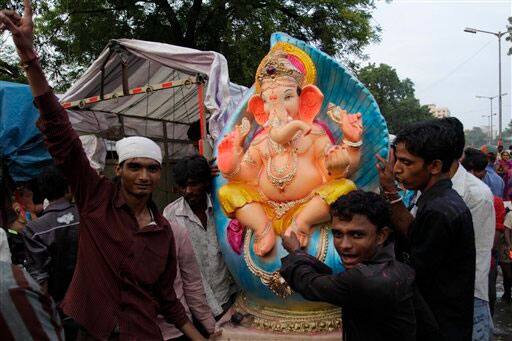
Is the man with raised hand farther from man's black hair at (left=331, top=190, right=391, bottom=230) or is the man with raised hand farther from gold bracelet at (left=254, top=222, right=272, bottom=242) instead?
gold bracelet at (left=254, top=222, right=272, bottom=242)

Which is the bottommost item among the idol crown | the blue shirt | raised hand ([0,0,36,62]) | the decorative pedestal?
the decorative pedestal

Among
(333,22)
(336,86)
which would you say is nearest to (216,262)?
(336,86)

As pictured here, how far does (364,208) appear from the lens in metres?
1.69

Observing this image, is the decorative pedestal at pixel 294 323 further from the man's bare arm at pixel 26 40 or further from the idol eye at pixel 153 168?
the man's bare arm at pixel 26 40

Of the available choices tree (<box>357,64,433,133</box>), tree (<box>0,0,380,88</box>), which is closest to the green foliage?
tree (<box>357,64,433,133</box>)

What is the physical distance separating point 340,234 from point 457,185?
114 centimetres

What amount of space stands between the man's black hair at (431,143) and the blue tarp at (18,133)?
9.99 ft

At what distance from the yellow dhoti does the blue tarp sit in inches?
72.4

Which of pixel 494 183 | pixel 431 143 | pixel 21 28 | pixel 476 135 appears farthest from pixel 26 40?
pixel 476 135

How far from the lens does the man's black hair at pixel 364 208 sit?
1691 mm

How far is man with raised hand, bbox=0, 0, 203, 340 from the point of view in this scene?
174cm

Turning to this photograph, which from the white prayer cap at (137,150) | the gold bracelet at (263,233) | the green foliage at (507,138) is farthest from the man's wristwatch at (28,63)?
the green foliage at (507,138)

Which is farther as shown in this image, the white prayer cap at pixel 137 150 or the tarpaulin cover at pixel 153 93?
the tarpaulin cover at pixel 153 93

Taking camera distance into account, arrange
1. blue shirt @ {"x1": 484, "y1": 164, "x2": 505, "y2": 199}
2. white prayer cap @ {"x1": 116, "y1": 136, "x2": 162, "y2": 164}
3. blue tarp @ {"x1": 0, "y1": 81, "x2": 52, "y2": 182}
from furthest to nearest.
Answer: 1. blue shirt @ {"x1": 484, "y1": 164, "x2": 505, "y2": 199}
2. blue tarp @ {"x1": 0, "y1": 81, "x2": 52, "y2": 182}
3. white prayer cap @ {"x1": 116, "y1": 136, "x2": 162, "y2": 164}
